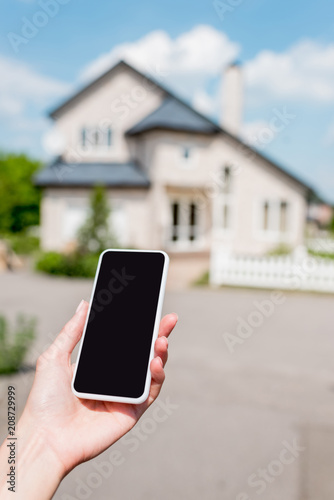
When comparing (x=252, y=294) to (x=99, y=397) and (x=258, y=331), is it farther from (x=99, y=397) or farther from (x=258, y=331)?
(x=99, y=397)

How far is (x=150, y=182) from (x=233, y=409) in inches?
660

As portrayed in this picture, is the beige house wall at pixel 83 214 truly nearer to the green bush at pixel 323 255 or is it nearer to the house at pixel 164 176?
the house at pixel 164 176

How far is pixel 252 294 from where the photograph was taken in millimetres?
13273

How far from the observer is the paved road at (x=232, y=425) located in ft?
12.4

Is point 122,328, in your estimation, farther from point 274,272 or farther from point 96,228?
point 96,228

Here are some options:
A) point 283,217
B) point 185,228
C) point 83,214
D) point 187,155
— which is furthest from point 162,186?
point 283,217

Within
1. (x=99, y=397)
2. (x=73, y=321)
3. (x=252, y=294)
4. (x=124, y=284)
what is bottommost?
(x=252, y=294)

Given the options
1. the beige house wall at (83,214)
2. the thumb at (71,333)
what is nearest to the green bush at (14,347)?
the thumb at (71,333)

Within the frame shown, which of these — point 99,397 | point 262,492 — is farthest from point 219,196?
point 99,397

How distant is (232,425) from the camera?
4812 millimetres

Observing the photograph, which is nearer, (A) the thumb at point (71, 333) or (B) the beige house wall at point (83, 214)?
(A) the thumb at point (71, 333)

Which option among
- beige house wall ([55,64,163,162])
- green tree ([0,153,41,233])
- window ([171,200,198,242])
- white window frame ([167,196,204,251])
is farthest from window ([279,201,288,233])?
green tree ([0,153,41,233])

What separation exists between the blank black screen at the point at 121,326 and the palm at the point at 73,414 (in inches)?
3.2

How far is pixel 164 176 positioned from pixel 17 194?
22479mm
